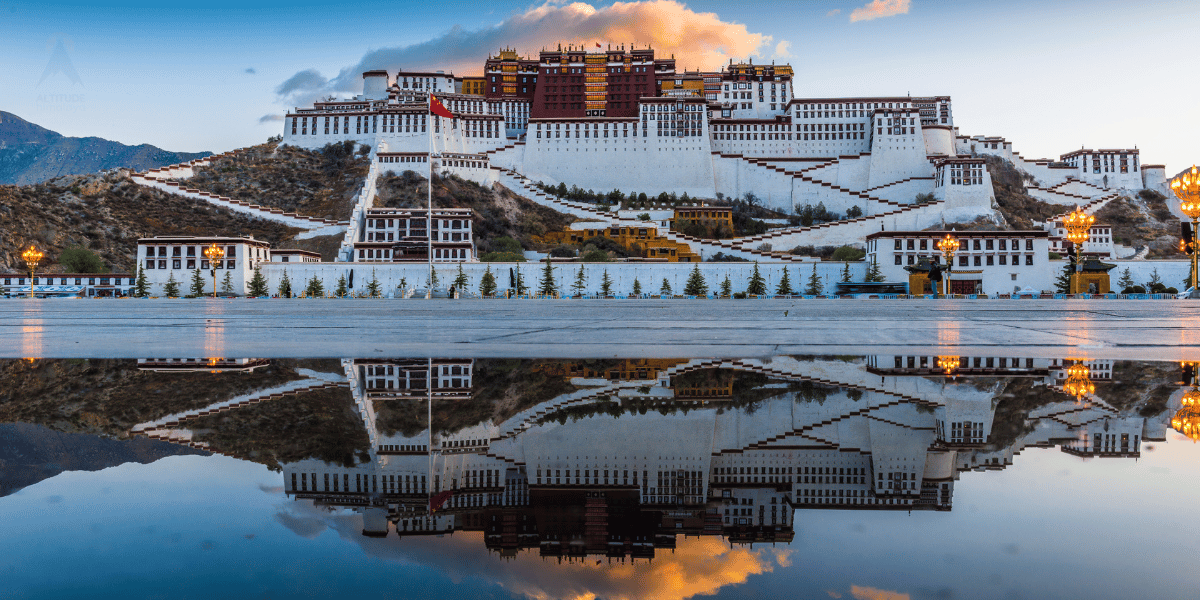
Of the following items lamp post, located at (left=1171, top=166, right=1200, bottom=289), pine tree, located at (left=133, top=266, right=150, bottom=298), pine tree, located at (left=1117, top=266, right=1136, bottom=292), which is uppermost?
lamp post, located at (left=1171, top=166, right=1200, bottom=289)

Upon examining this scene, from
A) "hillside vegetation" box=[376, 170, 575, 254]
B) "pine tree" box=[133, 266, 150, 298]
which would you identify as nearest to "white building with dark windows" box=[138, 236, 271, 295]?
"pine tree" box=[133, 266, 150, 298]

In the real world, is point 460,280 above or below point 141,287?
above

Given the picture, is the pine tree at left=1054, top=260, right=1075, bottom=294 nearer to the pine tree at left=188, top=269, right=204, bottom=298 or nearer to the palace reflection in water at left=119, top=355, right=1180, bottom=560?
the palace reflection in water at left=119, top=355, right=1180, bottom=560

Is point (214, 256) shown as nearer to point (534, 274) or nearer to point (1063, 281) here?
point (534, 274)

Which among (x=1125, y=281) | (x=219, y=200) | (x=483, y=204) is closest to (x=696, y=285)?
(x=483, y=204)

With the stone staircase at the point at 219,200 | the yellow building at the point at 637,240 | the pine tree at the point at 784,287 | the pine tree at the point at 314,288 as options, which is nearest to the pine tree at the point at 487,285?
the pine tree at the point at 314,288

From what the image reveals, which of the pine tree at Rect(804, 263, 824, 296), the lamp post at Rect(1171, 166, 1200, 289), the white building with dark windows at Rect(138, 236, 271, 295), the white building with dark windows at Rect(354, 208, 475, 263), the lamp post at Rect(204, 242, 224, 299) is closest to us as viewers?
the lamp post at Rect(1171, 166, 1200, 289)
